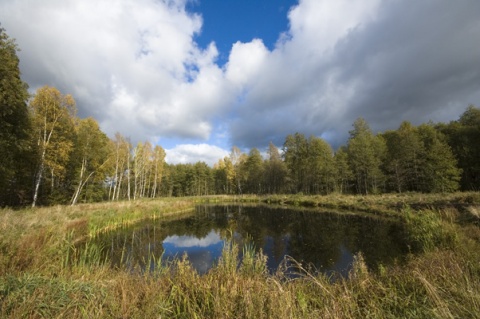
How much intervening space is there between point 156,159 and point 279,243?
136 feet

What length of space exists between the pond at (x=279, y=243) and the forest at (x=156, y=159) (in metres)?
10.8

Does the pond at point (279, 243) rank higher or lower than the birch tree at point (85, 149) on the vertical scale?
lower

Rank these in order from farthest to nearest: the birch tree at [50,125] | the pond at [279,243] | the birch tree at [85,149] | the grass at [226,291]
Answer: the birch tree at [85,149] < the birch tree at [50,125] < the pond at [279,243] < the grass at [226,291]

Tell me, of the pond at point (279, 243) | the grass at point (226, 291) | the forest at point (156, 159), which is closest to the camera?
the grass at point (226, 291)

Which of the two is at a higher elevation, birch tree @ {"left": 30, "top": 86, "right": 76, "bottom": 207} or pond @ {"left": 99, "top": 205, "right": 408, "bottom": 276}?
birch tree @ {"left": 30, "top": 86, "right": 76, "bottom": 207}

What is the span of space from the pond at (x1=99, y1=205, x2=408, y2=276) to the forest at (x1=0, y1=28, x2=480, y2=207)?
10829 mm

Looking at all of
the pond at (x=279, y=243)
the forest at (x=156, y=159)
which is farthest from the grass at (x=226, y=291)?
the forest at (x=156, y=159)

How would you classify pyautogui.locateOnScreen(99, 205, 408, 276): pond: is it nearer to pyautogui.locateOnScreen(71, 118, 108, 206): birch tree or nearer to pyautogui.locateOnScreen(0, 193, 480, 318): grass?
pyautogui.locateOnScreen(0, 193, 480, 318): grass

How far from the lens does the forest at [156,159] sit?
1641 cm

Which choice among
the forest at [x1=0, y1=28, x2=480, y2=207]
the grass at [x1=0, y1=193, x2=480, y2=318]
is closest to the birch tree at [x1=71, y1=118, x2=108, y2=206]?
the forest at [x1=0, y1=28, x2=480, y2=207]

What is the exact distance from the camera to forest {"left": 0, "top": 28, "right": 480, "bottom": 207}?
646 inches

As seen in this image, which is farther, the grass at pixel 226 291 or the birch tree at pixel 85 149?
the birch tree at pixel 85 149

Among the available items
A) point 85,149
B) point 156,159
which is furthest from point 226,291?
point 156,159

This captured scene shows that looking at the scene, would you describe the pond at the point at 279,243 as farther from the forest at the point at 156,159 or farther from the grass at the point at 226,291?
the forest at the point at 156,159
